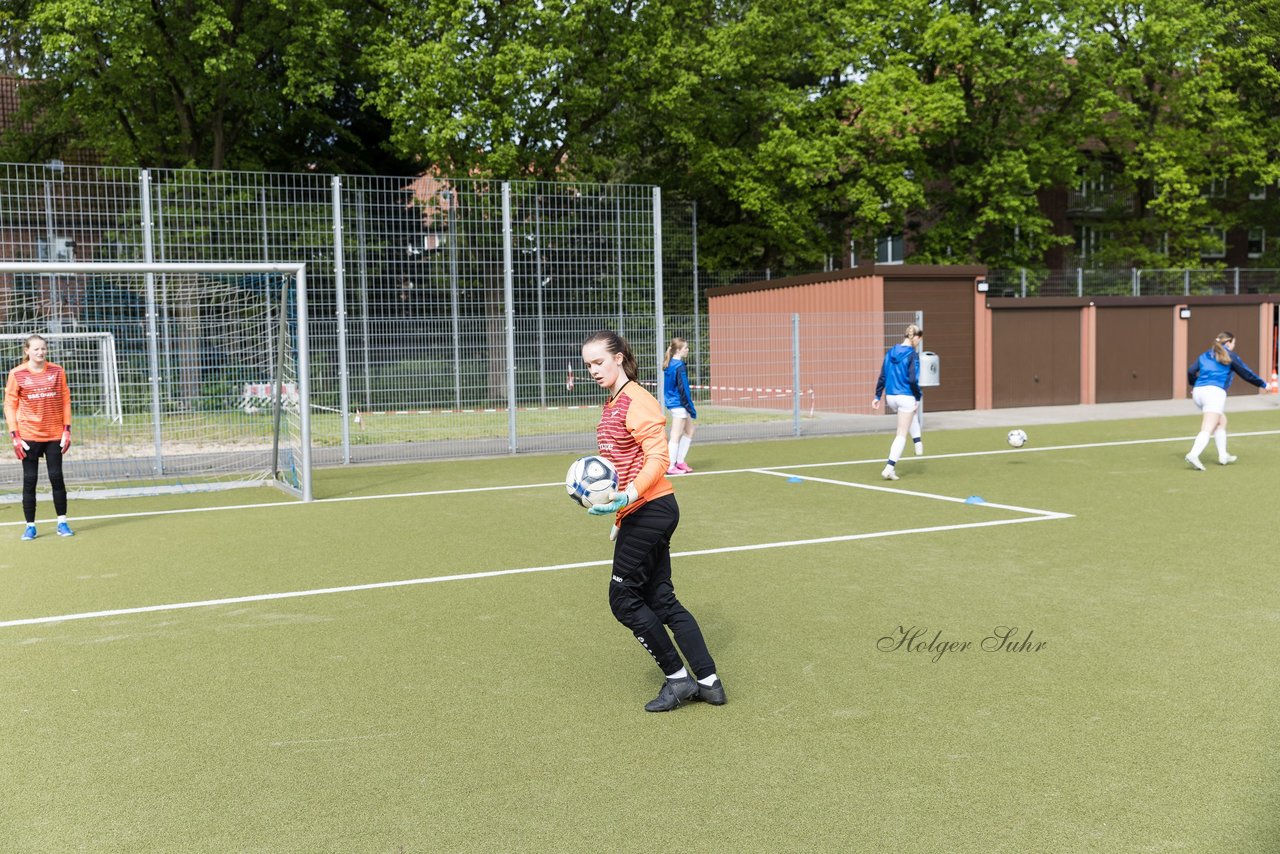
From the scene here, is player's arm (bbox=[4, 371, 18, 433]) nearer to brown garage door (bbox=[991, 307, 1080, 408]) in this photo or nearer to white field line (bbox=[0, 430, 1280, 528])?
white field line (bbox=[0, 430, 1280, 528])

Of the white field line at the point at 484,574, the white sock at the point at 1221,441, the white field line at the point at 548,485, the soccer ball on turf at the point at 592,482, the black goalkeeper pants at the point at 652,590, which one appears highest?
the soccer ball on turf at the point at 592,482

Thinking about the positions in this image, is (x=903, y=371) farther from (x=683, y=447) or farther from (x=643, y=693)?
(x=643, y=693)

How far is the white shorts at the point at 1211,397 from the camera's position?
14.2 metres

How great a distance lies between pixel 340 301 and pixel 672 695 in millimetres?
12028

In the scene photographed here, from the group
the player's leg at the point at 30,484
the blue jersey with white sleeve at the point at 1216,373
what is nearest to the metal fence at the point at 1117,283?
the blue jersey with white sleeve at the point at 1216,373

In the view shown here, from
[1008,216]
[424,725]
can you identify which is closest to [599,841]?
[424,725]

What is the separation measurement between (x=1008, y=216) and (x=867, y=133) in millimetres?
5904

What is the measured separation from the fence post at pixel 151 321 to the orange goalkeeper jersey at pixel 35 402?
4.46m

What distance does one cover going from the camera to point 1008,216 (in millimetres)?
39062

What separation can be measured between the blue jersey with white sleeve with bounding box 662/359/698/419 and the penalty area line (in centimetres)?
482

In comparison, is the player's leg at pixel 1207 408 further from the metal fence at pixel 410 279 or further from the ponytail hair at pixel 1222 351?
the metal fence at pixel 410 279

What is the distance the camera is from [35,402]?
34.8 feet

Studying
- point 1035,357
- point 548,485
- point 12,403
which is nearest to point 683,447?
point 548,485

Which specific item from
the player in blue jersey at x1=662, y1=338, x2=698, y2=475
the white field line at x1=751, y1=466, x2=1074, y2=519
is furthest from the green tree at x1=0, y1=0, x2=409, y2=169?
the white field line at x1=751, y1=466, x2=1074, y2=519
